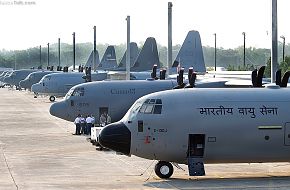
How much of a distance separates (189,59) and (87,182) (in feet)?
150

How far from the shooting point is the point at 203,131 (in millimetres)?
26062

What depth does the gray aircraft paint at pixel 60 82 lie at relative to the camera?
244 feet

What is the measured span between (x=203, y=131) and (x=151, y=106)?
2.27 meters

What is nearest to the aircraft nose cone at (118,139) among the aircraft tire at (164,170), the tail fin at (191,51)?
the aircraft tire at (164,170)

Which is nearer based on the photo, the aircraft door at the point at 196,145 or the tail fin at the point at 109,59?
the aircraft door at the point at 196,145

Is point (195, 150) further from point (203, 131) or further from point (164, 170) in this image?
point (164, 170)

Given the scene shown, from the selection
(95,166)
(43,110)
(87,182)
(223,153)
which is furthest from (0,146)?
(43,110)

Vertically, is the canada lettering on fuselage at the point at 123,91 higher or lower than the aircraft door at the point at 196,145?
higher

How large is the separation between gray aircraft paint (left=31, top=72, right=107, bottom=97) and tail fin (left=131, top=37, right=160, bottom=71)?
9.93 m

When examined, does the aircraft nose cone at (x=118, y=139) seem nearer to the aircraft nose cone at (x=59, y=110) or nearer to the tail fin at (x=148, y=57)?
the aircraft nose cone at (x=59, y=110)

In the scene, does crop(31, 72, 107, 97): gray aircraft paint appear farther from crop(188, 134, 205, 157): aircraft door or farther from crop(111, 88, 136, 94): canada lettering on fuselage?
crop(188, 134, 205, 157): aircraft door

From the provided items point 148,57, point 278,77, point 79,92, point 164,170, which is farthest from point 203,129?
point 148,57

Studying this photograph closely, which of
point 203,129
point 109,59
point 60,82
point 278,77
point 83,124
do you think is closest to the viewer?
point 203,129

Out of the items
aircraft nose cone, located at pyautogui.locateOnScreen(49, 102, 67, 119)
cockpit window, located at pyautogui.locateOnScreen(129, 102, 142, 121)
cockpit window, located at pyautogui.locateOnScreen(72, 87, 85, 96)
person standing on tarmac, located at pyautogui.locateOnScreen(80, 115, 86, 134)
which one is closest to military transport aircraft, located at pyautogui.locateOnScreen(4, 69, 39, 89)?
person standing on tarmac, located at pyautogui.locateOnScreen(80, 115, 86, 134)
